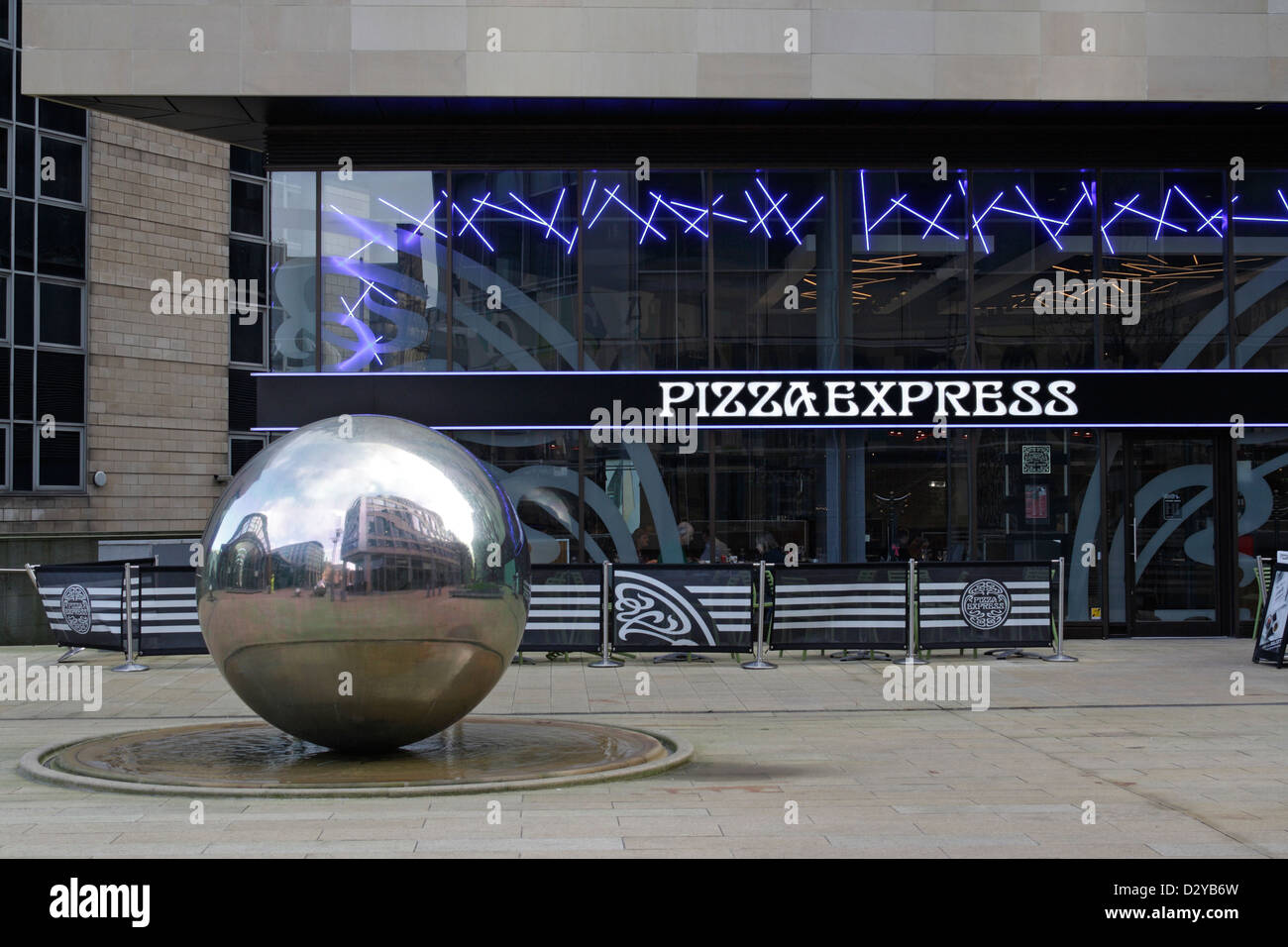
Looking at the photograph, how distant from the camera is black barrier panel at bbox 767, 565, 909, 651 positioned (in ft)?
55.3

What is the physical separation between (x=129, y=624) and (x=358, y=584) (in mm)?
8986

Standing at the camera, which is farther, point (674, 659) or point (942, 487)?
point (942, 487)

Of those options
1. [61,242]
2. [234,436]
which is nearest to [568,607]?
[61,242]

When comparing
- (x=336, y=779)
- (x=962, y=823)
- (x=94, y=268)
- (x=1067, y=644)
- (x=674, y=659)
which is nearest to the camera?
(x=962, y=823)

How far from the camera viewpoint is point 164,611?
655 inches

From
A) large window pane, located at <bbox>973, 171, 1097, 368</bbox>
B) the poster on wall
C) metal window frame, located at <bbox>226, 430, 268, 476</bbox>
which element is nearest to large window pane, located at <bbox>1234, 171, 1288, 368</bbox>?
large window pane, located at <bbox>973, 171, 1097, 368</bbox>

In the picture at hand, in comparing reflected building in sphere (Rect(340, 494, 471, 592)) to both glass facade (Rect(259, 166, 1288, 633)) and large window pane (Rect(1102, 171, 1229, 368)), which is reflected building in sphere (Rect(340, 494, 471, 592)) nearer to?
glass facade (Rect(259, 166, 1288, 633))

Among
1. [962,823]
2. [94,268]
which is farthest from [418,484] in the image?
[94,268]

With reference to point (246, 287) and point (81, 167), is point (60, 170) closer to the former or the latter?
point (81, 167)

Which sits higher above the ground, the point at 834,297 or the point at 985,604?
the point at 834,297

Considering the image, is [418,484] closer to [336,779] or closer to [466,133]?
[336,779]

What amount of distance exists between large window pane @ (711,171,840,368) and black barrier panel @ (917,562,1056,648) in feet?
14.2

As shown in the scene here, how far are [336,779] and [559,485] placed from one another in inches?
446

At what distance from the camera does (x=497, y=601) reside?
9.17m
